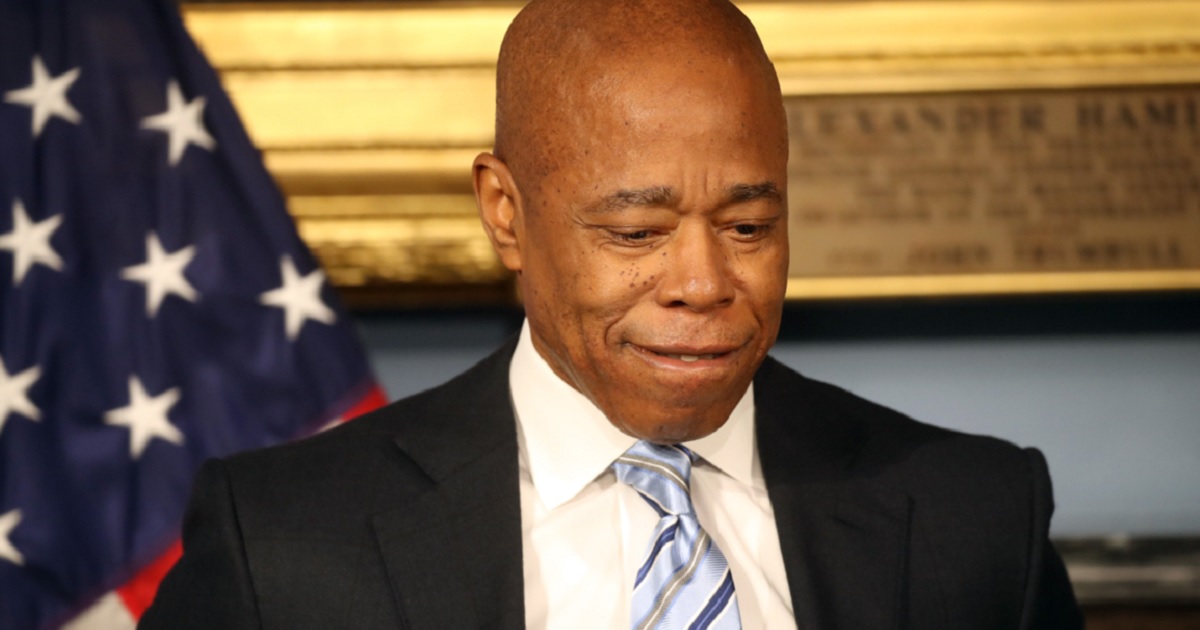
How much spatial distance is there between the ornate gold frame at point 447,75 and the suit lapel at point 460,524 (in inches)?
34.9

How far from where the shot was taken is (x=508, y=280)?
2232 millimetres

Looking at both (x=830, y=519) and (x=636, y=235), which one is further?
(x=830, y=519)

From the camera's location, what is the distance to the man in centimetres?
113

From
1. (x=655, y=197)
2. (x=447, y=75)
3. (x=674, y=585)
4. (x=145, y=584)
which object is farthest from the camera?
(x=447, y=75)

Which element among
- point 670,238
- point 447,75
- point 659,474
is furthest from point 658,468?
point 447,75

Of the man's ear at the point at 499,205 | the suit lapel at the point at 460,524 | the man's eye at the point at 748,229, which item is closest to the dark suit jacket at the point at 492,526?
the suit lapel at the point at 460,524

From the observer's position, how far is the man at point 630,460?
1.13 meters

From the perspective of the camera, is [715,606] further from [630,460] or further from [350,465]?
[350,465]

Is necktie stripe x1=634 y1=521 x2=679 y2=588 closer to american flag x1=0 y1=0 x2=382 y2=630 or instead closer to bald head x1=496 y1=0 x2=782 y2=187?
bald head x1=496 y1=0 x2=782 y2=187

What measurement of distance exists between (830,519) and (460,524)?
319 millimetres

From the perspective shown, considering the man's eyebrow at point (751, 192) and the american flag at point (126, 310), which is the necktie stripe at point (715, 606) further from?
the american flag at point (126, 310)

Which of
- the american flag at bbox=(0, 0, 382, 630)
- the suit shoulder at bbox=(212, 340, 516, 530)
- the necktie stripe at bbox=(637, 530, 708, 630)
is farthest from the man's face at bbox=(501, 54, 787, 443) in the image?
the american flag at bbox=(0, 0, 382, 630)

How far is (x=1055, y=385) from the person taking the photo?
230 cm

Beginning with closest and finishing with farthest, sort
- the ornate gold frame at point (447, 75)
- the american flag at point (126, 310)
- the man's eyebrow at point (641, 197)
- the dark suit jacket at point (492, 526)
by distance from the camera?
the man's eyebrow at point (641, 197), the dark suit jacket at point (492, 526), the american flag at point (126, 310), the ornate gold frame at point (447, 75)
